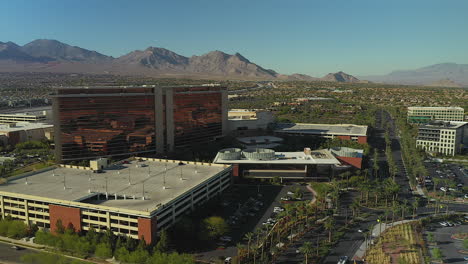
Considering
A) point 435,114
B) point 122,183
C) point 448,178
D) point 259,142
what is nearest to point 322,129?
point 259,142

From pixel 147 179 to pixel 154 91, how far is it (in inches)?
1352

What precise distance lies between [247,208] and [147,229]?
20.6 m

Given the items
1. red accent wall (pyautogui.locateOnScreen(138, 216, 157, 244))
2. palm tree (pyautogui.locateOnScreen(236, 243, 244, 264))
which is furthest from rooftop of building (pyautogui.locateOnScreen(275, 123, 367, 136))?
red accent wall (pyautogui.locateOnScreen(138, 216, 157, 244))

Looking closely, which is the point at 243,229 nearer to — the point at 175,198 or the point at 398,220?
the point at 175,198

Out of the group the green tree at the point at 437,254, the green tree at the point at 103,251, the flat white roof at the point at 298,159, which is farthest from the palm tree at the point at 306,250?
the flat white roof at the point at 298,159

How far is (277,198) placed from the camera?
70.4 metres

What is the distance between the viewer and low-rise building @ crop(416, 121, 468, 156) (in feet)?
348

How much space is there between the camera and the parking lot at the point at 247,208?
50.9 metres

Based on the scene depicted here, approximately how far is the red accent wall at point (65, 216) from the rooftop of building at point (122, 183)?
54.3 inches

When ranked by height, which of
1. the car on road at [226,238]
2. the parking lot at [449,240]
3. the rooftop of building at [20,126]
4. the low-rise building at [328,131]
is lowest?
the parking lot at [449,240]

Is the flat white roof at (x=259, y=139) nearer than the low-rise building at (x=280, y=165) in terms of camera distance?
No

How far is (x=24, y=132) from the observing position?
120688 mm

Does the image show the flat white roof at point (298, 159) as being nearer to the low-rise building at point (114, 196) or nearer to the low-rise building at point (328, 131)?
the low-rise building at point (114, 196)

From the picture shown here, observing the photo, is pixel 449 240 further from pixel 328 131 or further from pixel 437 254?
pixel 328 131
